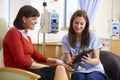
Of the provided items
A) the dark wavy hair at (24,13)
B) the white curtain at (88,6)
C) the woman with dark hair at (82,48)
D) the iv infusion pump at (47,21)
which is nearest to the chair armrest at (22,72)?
the dark wavy hair at (24,13)

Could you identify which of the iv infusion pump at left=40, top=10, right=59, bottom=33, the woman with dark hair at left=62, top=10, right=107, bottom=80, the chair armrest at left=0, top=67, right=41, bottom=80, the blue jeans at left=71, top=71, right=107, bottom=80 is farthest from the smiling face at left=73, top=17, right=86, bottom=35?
the chair armrest at left=0, top=67, right=41, bottom=80

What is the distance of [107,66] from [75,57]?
615 mm

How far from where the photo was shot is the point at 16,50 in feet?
6.89

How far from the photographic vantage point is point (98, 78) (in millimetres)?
2404

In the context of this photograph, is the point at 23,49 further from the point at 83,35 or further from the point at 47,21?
the point at 47,21

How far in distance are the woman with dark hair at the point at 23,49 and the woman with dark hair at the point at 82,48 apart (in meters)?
0.24

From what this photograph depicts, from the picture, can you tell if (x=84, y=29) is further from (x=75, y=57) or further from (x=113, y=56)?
(x=113, y=56)

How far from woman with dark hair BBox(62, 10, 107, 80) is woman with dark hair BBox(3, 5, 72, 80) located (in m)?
0.24

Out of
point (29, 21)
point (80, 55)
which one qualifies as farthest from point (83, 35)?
point (29, 21)

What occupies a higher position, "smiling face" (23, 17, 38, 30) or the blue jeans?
"smiling face" (23, 17, 38, 30)

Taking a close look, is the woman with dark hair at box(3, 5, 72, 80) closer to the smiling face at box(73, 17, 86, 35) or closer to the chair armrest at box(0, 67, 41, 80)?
the chair armrest at box(0, 67, 41, 80)

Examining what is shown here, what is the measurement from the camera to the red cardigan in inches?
83.0

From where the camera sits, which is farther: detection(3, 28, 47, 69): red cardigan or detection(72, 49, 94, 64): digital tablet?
detection(72, 49, 94, 64): digital tablet

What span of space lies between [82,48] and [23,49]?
686mm
